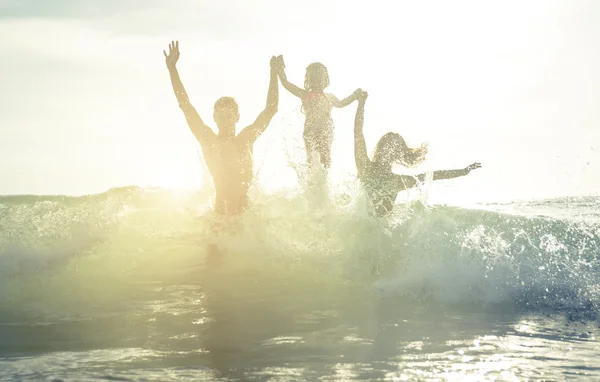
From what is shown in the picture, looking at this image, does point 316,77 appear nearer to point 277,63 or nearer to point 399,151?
point 277,63

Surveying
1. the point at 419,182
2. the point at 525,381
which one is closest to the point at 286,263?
the point at 419,182

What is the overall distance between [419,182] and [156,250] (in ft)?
13.0

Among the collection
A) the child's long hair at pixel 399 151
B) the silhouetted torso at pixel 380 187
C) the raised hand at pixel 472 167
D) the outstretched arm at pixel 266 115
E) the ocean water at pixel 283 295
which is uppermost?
the outstretched arm at pixel 266 115

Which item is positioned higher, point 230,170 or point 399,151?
point 399,151

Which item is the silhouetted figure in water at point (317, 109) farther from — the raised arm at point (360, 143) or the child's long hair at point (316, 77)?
the raised arm at point (360, 143)

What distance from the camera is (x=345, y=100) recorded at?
27.9 feet

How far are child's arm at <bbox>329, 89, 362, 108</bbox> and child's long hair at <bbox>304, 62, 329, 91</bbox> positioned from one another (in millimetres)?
221

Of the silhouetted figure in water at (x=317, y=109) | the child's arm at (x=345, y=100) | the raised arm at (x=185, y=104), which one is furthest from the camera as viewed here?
the silhouetted figure in water at (x=317, y=109)

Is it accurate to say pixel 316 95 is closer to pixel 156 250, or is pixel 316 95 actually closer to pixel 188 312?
pixel 156 250

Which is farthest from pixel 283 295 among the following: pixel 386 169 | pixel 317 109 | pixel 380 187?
pixel 317 109

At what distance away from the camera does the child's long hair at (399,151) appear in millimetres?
8133

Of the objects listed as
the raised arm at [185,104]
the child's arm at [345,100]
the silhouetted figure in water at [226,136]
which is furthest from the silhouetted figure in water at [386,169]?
the raised arm at [185,104]

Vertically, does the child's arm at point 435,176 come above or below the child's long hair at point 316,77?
below

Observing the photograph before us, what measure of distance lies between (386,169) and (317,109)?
1.36 metres
